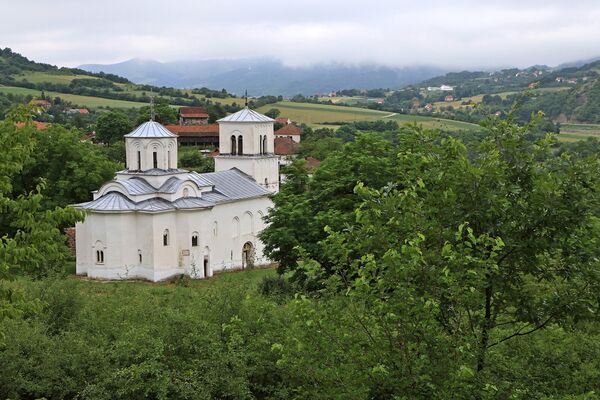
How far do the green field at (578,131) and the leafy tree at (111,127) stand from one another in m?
47.7

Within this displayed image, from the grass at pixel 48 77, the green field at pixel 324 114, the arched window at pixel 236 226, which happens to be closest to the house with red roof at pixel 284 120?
the green field at pixel 324 114

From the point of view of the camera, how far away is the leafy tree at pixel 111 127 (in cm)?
8900

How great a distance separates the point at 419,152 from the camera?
12.4m

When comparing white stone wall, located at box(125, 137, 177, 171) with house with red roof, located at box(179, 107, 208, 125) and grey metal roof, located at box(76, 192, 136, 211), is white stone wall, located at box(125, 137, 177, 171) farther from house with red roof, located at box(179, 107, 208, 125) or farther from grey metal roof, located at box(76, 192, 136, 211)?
house with red roof, located at box(179, 107, 208, 125)

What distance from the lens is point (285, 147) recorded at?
8956 cm

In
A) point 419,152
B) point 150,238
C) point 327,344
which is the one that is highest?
point 419,152

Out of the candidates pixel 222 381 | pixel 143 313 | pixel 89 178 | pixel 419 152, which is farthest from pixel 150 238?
pixel 419 152

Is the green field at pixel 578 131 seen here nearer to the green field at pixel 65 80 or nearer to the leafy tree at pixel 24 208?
the green field at pixel 65 80

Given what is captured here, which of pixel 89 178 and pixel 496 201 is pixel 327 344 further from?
pixel 89 178

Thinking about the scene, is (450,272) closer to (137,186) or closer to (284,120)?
(137,186)

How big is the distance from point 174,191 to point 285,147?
5131 centimetres

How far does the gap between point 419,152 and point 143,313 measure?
9.75 m

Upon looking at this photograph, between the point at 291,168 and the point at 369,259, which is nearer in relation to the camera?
the point at 369,259

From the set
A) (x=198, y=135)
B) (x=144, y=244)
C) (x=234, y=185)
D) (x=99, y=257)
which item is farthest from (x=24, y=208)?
(x=198, y=135)
